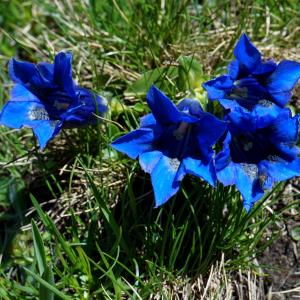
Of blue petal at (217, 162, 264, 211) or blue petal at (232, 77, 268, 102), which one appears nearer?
blue petal at (217, 162, 264, 211)

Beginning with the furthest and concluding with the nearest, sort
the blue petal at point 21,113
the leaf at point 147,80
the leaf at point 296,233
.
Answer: the leaf at point 147,80 < the leaf at point 296,233 < the blue petal at point 21,113

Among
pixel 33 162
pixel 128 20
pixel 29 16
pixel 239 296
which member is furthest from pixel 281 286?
pixel 29 16

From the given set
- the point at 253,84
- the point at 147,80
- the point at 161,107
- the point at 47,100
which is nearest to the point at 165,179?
the point at 161,107

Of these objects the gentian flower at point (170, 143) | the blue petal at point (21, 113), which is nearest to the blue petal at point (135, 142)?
the gentian flower at point (170, 143)

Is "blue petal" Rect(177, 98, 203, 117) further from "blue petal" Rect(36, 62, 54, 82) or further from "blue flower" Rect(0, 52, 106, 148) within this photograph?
"blue petal" Rect(36, 62, 54, 82)

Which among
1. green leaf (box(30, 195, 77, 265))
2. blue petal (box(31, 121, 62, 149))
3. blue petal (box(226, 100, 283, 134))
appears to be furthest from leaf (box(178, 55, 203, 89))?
green leaf (box(30, 195, 77, 265))

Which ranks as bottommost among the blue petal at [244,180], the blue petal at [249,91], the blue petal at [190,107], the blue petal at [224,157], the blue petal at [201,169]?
the blue petal at [244,180]

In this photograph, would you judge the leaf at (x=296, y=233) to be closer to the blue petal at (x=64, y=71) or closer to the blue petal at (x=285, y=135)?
the blue petal at (x=285, y=135)
